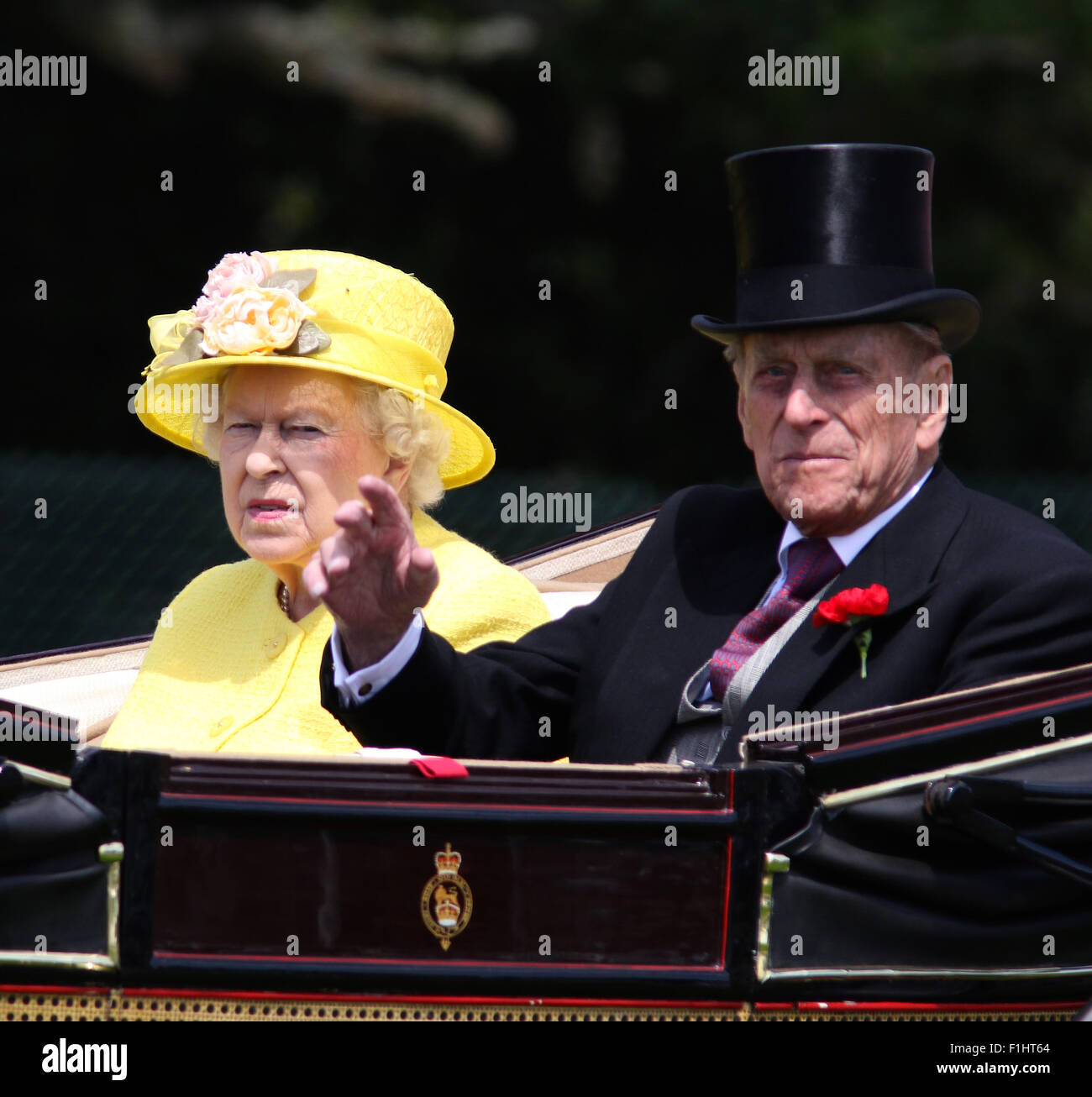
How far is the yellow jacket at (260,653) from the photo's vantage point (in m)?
3.03

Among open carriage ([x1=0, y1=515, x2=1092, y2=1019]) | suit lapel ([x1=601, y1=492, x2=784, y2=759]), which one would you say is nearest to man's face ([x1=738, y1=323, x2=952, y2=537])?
suit lapel ([x1=601, y1=492, x2=784, y2=759])

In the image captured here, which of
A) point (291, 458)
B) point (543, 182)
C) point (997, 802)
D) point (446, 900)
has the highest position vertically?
point (543, 182)

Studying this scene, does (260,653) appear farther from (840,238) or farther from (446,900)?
(840,238)

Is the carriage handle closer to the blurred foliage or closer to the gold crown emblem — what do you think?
the gold crown emblem

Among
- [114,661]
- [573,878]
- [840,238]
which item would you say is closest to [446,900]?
[573,878]

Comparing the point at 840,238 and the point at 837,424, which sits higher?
the point at 840,238

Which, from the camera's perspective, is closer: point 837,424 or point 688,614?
point 837,424

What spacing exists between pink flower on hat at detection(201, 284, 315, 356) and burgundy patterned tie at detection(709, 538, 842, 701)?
827 mm

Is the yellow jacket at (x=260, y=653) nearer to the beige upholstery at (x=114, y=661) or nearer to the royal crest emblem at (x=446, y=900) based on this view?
the beige upholstery at (x=114, y=661)

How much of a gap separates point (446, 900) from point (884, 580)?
2.79 feet

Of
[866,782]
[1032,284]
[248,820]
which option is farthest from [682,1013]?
[1032,284]

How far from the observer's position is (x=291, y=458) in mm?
2990

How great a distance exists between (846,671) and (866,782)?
375 mm

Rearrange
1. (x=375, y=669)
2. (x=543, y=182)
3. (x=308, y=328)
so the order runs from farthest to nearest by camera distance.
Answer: (x=543, y=182) → (x=308, y=328) → (x=375, y=669)
